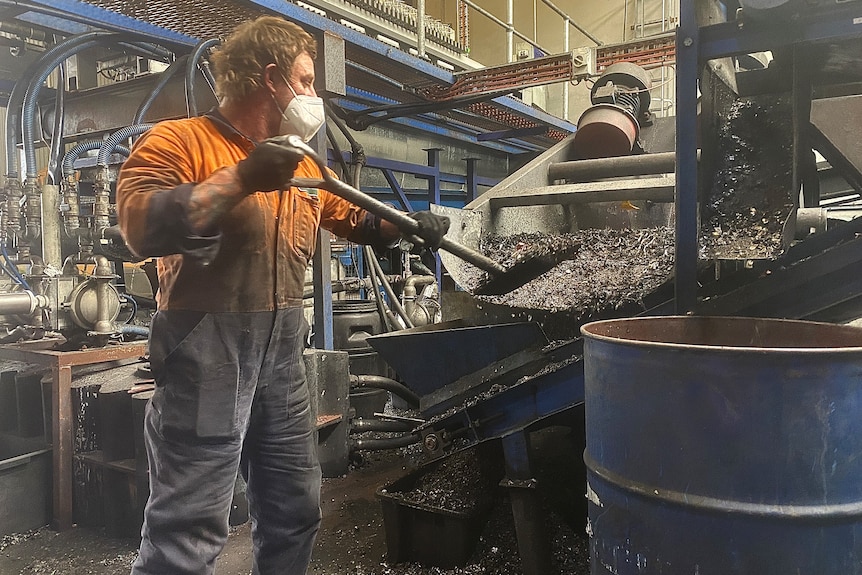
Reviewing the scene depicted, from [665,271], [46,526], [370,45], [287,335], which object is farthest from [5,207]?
[665,271]

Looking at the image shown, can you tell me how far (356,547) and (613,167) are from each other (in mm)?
1807

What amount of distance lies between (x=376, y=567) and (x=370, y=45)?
2169mm

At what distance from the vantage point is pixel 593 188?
213 centimetres

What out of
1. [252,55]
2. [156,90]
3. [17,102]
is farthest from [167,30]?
[252,55]

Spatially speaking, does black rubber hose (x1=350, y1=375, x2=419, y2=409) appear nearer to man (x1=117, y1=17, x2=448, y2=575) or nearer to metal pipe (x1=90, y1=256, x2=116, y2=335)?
metal pipe (x1=90, y1=256, x2=116, y2=335)

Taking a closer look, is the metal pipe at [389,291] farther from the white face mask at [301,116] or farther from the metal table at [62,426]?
the white face mask at [301,116]

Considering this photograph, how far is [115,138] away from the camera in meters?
2.65

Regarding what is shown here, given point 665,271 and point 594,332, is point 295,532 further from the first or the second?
point 665,271

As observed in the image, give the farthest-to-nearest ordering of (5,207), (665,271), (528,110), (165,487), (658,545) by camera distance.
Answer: (528,110)
(5,207)
(665,271)
(165,487)
(658,545)

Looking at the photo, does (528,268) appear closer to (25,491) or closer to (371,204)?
(371,204)

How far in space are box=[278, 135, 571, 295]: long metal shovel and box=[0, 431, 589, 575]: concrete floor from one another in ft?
2.17

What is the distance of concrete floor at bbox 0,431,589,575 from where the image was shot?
1841 mm

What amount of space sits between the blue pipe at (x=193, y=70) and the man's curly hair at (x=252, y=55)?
92 cm

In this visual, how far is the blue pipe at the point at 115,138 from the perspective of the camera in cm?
255
